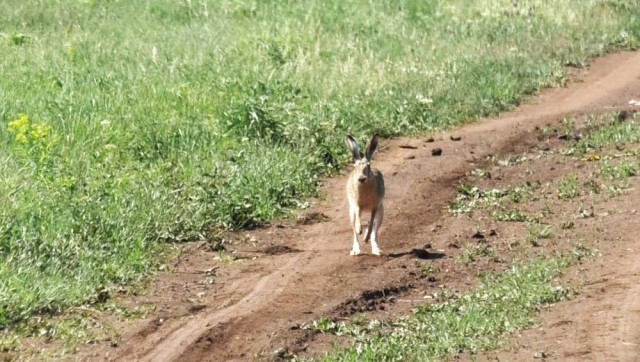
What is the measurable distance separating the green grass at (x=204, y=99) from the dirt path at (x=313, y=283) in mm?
417

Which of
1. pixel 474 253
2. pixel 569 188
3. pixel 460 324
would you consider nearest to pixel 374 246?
pixel 474 253

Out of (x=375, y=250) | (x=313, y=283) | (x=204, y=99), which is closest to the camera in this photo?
(x=313, y=283)

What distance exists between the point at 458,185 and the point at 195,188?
2640mm

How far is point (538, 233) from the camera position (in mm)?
10461

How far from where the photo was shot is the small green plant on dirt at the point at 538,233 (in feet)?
33.7

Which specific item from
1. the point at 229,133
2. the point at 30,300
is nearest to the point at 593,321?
the point at 30,300

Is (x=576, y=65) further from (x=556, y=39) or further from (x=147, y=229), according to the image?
(x=147, y=229)

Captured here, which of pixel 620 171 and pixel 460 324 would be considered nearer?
pixel 460 324

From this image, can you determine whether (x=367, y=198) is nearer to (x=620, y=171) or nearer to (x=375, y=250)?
(x=375, y=250)

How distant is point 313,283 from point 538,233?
2191mm

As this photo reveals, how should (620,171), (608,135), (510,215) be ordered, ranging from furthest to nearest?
(608,135) → (620,171) → (510,215)

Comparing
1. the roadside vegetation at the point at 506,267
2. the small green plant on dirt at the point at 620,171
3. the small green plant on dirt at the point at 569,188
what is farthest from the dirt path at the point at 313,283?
the small green plant on dirt at the point at 620,171

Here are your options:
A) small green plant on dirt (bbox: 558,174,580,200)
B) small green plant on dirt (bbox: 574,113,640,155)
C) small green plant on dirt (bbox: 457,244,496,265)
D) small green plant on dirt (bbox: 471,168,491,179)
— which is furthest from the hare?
small green plant on dirt (bbox: 574,113,640,155)

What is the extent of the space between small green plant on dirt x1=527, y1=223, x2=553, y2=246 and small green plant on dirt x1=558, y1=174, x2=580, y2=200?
113 centimetres
